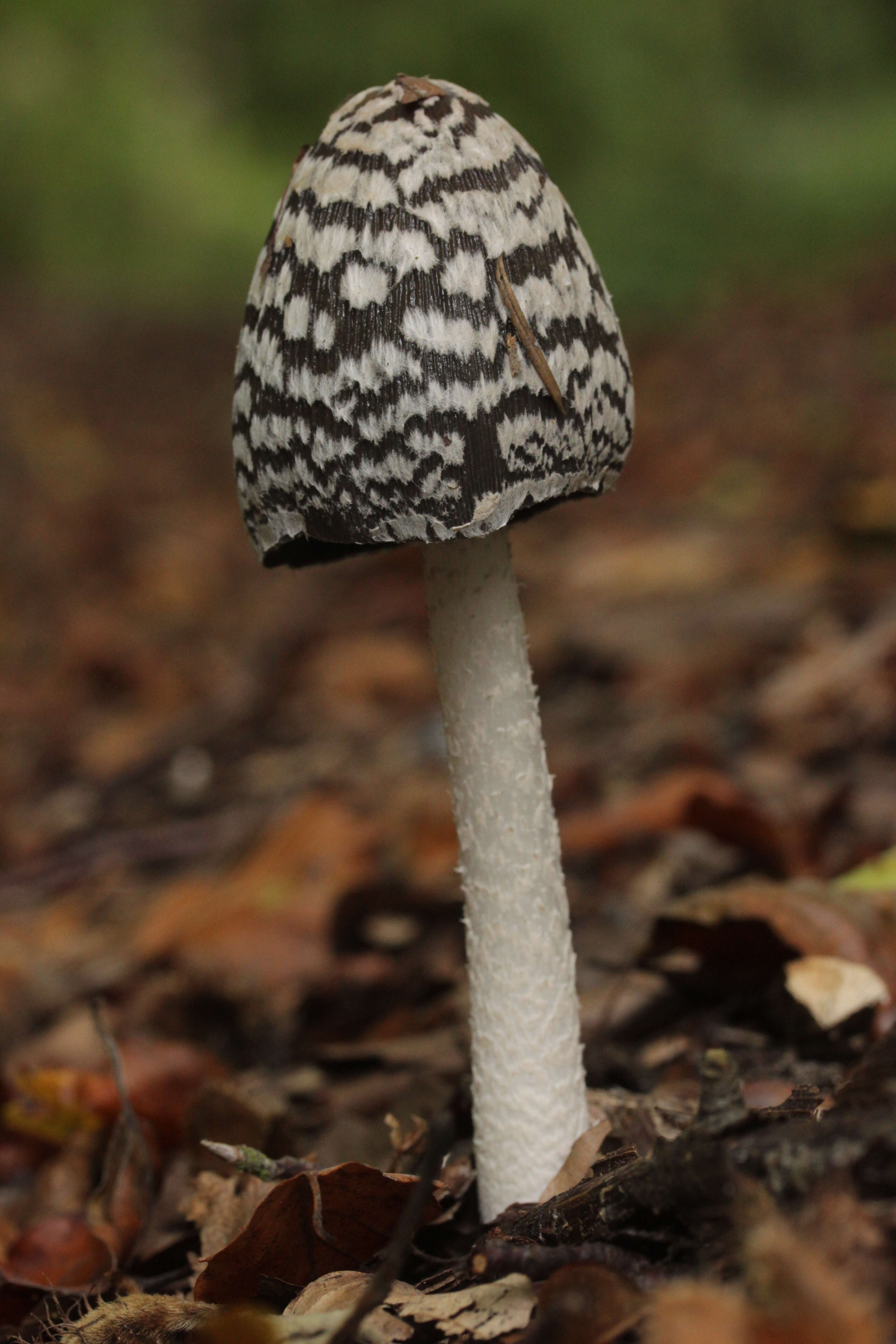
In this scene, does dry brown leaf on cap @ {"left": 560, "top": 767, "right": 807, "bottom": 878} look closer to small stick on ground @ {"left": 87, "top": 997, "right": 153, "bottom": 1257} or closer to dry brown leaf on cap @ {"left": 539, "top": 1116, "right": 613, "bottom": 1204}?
dry brown leaf on cap @ {"left": 539, "top": 1116, "right": 613, "bottom": 1204}

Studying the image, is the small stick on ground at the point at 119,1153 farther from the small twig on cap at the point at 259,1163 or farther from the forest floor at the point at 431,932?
the small twig on cap at the point at 259,1163

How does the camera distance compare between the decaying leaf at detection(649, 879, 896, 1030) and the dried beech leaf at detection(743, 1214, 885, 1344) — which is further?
the decaying leaf at detection(649, 879, 896, 1030)

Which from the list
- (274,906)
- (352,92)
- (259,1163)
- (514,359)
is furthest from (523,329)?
(352,92)

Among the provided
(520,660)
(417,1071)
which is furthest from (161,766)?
(520,660)

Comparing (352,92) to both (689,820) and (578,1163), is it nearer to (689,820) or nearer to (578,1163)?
(689,820)

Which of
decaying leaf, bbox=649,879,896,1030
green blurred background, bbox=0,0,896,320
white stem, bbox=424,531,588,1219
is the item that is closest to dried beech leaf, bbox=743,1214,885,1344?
white stem, bbox=424,531,588,1219

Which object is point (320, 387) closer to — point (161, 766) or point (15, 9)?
point (161, 766)

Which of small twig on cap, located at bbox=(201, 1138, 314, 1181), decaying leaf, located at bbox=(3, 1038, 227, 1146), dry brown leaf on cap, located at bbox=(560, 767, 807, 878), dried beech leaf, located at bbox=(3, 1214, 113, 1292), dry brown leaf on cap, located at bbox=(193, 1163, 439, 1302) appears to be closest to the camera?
dry brown leaf on cap, located at bbox=(193, 1163, 439, 1302)
